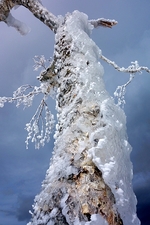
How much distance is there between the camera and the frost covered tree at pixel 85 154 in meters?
1.28

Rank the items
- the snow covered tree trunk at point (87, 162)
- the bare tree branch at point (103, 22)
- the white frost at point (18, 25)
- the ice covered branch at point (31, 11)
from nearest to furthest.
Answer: the snow covered tree trunk at point (87, 162) → the ice covered branch at point (31, 11) → the bare tree branch at point (103, 22) → the white frost at point (18, 25)

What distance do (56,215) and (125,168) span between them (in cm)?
65

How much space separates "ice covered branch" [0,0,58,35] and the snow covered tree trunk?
141cm

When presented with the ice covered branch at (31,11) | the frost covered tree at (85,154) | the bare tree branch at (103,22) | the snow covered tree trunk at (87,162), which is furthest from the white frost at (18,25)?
the snow covered tree trunk at (87,162)

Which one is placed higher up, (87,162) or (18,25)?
(18,25)

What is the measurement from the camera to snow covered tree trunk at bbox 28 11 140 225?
1.27 m

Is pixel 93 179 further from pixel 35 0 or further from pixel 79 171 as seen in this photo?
pixel 35 0

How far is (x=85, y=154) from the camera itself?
1590 millimetres

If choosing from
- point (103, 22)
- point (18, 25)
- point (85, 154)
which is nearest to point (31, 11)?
point (18, 25)

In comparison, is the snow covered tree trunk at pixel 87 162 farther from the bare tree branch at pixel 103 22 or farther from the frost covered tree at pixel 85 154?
the bare tree branch at pixel 103 22

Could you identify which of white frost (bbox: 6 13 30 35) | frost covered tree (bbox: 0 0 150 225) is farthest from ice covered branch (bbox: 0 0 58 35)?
frost covered tree (bbox: 0 0 150 225)

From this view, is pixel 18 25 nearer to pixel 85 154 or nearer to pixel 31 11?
pixel 31 11

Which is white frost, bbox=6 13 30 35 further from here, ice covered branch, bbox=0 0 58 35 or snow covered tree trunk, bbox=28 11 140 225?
snow covered tree trunk, bbox=28 11 140 225

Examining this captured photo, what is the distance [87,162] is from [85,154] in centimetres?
7
